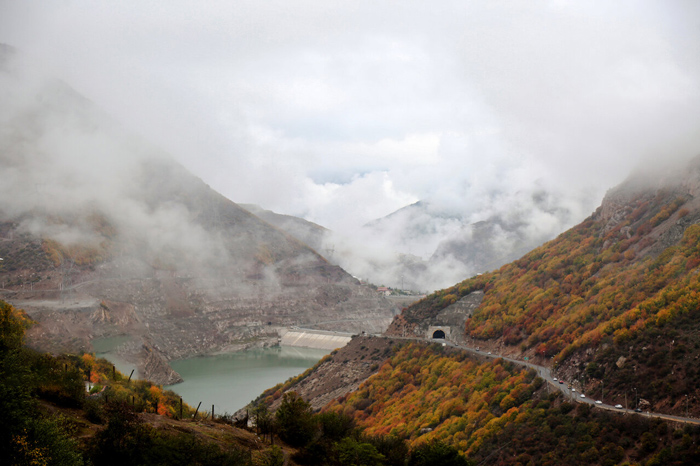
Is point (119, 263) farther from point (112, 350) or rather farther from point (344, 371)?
point (344, 371)

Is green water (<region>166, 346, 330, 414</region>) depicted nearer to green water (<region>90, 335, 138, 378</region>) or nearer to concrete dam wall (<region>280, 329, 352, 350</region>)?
concrete dam wall (<region>280, 329, 352, 350</region>)

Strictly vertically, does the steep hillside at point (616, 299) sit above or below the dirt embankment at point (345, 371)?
above

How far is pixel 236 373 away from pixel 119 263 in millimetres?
61049

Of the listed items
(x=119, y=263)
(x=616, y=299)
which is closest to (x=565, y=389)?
(x=616, y=299)

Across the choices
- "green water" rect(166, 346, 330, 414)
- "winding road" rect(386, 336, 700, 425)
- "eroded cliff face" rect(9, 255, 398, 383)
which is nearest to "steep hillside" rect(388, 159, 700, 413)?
"winding road" rect(386, 336, 700, 425)

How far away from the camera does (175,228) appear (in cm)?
18262

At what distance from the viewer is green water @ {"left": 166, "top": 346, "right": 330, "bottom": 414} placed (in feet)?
280

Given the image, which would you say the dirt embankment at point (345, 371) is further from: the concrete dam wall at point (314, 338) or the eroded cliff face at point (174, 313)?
the concrete dam wall at point (314, 338)

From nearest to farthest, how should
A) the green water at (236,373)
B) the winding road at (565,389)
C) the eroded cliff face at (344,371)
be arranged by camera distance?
the winding road at (565,389), the eroded cliff face at (344,371), the green water at (236,373)

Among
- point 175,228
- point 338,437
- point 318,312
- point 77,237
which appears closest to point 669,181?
point 338,437

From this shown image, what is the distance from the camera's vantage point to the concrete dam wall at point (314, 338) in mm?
139000

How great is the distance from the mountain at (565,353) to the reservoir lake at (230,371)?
449 inches

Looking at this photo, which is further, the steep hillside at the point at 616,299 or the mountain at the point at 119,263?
the mountain at the point at 119,263

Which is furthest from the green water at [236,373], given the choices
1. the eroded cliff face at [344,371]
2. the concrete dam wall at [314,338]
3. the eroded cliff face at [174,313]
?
the eroded cliff face at [344,371]
